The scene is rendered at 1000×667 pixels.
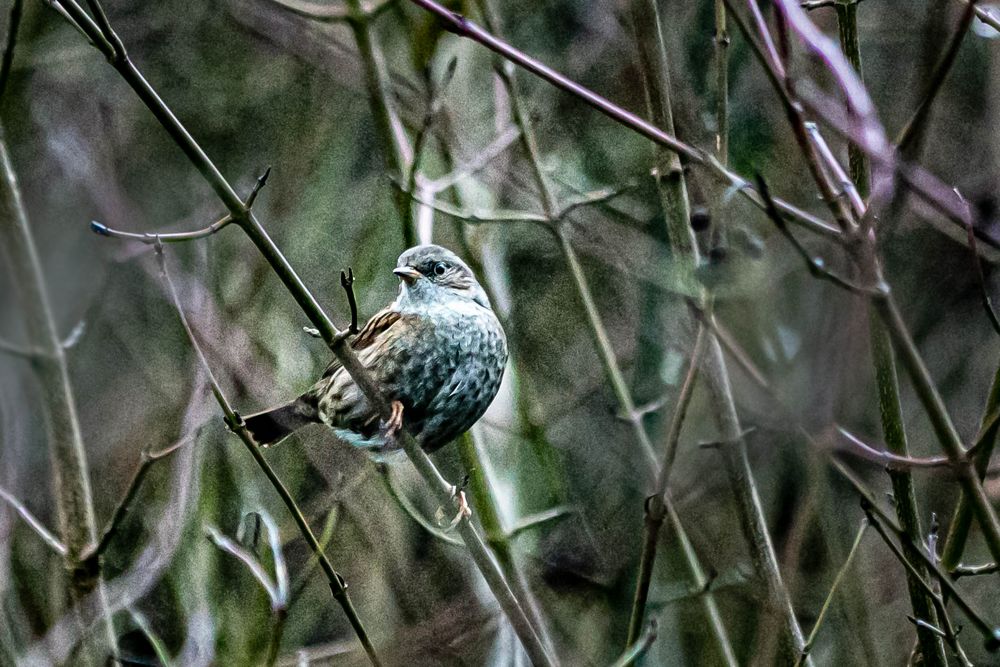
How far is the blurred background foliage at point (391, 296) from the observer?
4.88 metres

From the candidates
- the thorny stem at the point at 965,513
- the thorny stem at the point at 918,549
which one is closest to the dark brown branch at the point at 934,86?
the thorny stem at the point at 918,549

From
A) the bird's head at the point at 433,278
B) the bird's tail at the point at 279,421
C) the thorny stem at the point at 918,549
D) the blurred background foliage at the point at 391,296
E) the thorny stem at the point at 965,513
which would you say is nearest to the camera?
the thorny stem at the point at 918,549

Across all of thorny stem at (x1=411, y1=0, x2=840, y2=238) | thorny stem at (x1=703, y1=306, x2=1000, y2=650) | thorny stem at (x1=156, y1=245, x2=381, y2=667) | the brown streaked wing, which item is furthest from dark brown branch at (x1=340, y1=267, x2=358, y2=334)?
the brown streaked wing

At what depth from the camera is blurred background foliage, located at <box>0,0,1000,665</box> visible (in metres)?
4.88

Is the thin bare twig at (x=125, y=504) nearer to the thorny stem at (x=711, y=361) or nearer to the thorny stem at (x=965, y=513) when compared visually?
the thorny stem at (x=711, y=361)

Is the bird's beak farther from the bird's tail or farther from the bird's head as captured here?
the bird's tail

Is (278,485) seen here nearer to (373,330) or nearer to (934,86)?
(373,330)

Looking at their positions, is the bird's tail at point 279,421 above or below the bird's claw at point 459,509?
above

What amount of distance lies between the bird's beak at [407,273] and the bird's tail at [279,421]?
30.0 inches

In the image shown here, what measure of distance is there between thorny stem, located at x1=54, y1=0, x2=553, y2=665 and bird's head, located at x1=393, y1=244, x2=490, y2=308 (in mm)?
1007

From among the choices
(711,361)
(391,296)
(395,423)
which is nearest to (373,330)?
(395,423)

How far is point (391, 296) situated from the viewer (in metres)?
6.68

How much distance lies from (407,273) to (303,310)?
133 centimetres

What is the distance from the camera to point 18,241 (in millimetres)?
4043
